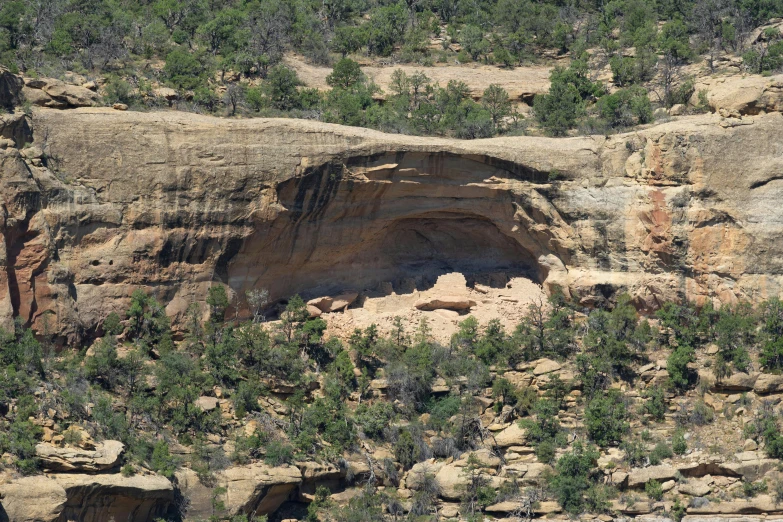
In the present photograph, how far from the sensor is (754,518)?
35469 millimetres

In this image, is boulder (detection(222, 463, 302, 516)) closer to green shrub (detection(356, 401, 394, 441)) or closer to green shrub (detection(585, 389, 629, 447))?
green shrub (detection(356, 401, 394, 441))

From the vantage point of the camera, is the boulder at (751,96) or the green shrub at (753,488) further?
the boulder at (751,96)

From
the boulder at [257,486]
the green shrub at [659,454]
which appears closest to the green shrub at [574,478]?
the green shrub at [659,454]

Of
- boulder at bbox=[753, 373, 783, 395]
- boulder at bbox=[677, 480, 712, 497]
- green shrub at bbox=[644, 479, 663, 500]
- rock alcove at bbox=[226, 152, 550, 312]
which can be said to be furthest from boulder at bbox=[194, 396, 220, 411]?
boulder at bbox=[753, 373, 783, 395]

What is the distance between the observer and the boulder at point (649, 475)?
36.0 metres

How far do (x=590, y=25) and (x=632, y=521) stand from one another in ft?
78.8

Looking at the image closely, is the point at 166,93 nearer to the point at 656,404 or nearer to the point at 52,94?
the point at 52,94

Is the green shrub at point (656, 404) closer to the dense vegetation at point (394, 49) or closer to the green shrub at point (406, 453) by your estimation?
the green shrub at point (406, 453)

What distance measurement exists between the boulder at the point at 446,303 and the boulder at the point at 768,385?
25.0 feet

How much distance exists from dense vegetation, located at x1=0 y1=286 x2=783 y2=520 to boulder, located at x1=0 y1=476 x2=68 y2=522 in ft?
6.87

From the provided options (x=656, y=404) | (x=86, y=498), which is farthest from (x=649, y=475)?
(x=86, y=498)

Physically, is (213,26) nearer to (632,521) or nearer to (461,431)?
(461,431)

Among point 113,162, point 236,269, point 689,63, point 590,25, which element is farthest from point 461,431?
point 590,25

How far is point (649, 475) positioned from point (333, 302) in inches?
365
